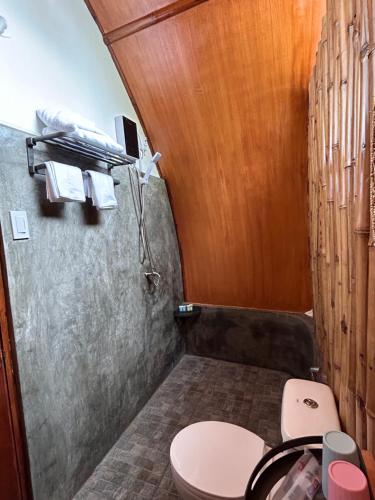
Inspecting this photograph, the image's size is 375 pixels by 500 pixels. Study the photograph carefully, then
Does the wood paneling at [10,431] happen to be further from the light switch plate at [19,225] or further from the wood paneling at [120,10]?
the wood paneling at [120,10]

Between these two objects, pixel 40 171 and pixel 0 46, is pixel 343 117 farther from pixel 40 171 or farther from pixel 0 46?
pixel 0 46

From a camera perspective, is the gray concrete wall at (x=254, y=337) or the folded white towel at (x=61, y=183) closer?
the folded white towel at (x=61, y=183)

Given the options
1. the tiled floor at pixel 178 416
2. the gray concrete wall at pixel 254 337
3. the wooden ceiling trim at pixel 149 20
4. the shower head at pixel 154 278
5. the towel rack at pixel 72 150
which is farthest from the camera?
the gray concrete wall at pixel 254 337

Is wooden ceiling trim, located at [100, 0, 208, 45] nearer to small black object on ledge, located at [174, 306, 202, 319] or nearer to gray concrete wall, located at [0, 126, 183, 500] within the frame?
gray concrete wall, located at [0, 126, 183, 500]

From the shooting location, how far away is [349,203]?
3.23ft

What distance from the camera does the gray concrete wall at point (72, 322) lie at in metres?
1.23

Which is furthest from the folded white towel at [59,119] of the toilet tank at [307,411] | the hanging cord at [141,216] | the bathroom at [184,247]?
the toilet tank at [307,411]

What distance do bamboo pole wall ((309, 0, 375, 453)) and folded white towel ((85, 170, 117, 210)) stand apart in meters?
1.28

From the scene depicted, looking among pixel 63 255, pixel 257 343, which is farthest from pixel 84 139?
pixel 257 343

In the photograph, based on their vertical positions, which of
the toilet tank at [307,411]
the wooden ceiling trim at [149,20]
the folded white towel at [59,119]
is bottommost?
the toilet tank at [307,411]

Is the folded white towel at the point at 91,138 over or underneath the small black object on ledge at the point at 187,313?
over

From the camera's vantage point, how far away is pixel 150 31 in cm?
188

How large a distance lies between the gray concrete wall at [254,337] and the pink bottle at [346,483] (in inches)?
69.5

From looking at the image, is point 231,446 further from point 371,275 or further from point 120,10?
point 120,10
